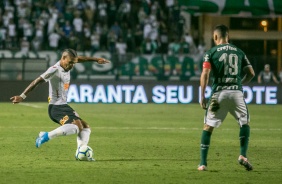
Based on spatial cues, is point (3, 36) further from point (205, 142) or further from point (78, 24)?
point (205, 142)

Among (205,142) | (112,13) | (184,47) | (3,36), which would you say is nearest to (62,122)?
(205,142)

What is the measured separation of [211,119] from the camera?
12094 millimetres

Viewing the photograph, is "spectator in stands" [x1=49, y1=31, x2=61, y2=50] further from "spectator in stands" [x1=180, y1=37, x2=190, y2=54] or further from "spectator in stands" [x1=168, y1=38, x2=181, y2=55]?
"spectator in stands" [x1=180, y1=37, x2=190, y2=54]

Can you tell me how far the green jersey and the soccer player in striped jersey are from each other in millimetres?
2238

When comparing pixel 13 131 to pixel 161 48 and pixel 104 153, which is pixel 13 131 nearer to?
pixel 104 153

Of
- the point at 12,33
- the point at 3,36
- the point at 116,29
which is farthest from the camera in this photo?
the point at 116,29

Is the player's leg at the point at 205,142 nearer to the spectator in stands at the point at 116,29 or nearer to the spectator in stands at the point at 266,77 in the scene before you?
the spectator in stands at the point at 266,77

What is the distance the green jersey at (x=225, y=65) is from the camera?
39.4 feet

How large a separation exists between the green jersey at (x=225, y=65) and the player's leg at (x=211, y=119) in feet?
0.55

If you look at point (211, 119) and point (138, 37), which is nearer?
point (211, 119)

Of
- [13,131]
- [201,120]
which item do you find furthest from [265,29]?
[13,131]

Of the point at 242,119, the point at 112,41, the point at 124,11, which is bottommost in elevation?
the point at 242,119

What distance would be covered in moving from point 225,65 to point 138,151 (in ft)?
12.1

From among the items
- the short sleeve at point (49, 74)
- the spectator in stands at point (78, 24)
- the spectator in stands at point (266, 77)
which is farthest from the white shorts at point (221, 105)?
the spectator in stands at point (78, 24)
